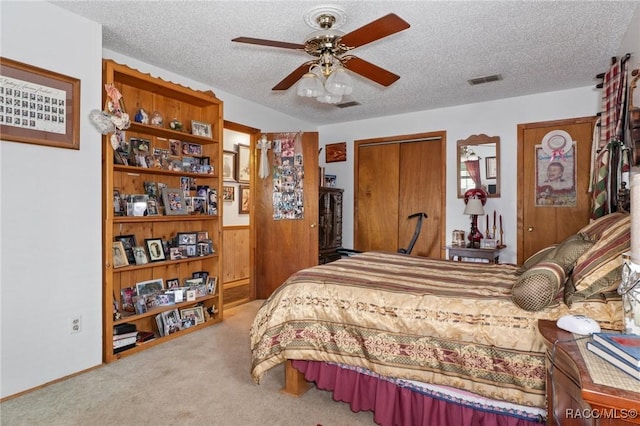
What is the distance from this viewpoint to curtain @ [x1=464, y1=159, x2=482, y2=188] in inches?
178

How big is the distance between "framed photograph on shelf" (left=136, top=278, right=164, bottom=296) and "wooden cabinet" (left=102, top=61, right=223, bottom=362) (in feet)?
0.18

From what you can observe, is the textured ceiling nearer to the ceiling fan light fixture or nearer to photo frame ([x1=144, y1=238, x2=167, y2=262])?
the ceiling fan light fixture

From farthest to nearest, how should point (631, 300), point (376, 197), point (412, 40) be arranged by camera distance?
point (376, 197) → point (412, 40) → point (631, 300)

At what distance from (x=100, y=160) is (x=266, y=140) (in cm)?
218

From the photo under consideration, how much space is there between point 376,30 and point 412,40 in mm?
1001

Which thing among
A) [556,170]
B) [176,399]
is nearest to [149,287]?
[176,399]

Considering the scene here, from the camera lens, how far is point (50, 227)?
95.5 inches

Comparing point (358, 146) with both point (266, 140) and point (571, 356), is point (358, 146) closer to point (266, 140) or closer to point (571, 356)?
point (266, 140)

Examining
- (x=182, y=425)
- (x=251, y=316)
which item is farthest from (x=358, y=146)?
(x=182, y=425)

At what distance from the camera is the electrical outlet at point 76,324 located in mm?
2533

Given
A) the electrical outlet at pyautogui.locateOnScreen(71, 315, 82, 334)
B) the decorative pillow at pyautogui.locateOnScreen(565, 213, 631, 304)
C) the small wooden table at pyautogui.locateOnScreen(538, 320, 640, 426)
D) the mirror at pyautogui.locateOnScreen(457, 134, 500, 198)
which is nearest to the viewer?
the small wooden table at pyautogui.locateOnScreen(538, 320, 640, 426)

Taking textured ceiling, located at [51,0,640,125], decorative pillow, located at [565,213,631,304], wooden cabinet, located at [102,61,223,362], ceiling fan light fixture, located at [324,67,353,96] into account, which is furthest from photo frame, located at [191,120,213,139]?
decorative pillow, located at [565,213,631,304]

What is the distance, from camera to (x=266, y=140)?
4582mm

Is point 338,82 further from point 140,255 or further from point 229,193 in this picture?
point 229,193
